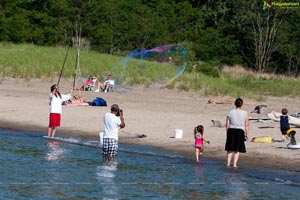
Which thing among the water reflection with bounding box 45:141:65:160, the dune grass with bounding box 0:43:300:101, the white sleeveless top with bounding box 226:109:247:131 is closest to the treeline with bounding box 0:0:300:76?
the dune grass with bounding box 0:43:300:101

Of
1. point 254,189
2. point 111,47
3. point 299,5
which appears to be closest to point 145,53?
point 254,189

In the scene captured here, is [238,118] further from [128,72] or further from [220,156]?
[128,72]

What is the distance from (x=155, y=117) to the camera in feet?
82.6

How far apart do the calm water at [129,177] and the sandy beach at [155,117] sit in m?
1.03

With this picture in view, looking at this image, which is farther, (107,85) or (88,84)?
(88,84)

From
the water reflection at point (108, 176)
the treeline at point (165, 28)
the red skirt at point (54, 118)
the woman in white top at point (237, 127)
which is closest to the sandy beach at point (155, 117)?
the woman in white top at point (237, 127)

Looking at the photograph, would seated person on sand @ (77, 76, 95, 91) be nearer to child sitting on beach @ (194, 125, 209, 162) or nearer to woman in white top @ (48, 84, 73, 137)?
woman in white top @ (48, 84, 73, 137)

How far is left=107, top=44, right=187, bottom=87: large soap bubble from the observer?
2700 centimetres

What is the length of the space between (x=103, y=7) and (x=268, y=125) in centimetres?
3172

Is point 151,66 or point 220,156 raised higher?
point 151,66

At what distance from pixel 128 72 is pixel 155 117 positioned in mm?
9663

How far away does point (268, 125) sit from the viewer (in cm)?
2298

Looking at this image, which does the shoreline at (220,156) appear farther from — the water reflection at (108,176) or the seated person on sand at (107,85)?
the seated person on sand at (107,85)

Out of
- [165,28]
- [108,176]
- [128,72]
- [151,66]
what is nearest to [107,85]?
[128,72]
